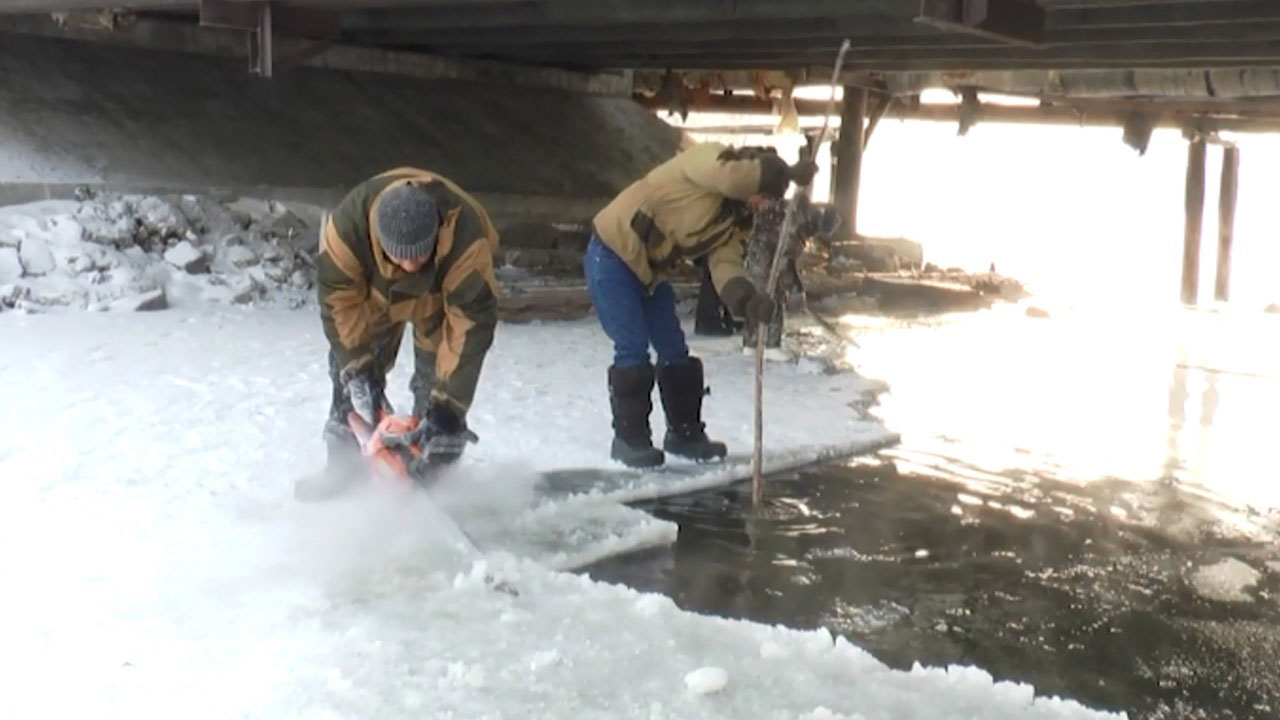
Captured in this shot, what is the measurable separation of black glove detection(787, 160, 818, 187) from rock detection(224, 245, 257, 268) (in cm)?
645

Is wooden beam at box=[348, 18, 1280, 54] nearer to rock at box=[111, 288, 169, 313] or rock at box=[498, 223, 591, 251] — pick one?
rock at box=[498, 223, 591, 251]

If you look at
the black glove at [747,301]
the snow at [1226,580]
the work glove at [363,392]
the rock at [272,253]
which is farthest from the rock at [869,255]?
the work glove at [363,392]

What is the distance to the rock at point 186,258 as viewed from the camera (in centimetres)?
974

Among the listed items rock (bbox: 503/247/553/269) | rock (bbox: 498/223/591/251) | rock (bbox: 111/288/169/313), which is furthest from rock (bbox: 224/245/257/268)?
rock (bbox: 498/223/591/251)

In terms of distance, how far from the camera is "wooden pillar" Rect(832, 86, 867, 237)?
15.6 meters

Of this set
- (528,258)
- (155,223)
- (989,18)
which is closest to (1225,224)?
(528,258)

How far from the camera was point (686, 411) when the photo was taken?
5633 millimetres

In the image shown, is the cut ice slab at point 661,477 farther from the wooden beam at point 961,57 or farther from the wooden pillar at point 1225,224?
the wooden pillar at point 1225,224

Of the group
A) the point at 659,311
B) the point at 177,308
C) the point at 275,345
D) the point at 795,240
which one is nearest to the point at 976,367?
the point at 795,240

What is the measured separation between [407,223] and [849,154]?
1267 cm

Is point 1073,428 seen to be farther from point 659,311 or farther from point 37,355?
point 37,355

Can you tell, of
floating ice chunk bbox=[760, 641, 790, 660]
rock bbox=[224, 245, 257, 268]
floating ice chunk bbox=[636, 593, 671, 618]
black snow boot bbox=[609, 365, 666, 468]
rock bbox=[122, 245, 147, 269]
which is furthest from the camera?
rock bbox=[224, 245, 257, 268]

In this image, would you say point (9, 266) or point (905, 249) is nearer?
point (9, 266)

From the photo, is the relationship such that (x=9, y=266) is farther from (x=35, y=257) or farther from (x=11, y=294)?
(x=11, y=294)
